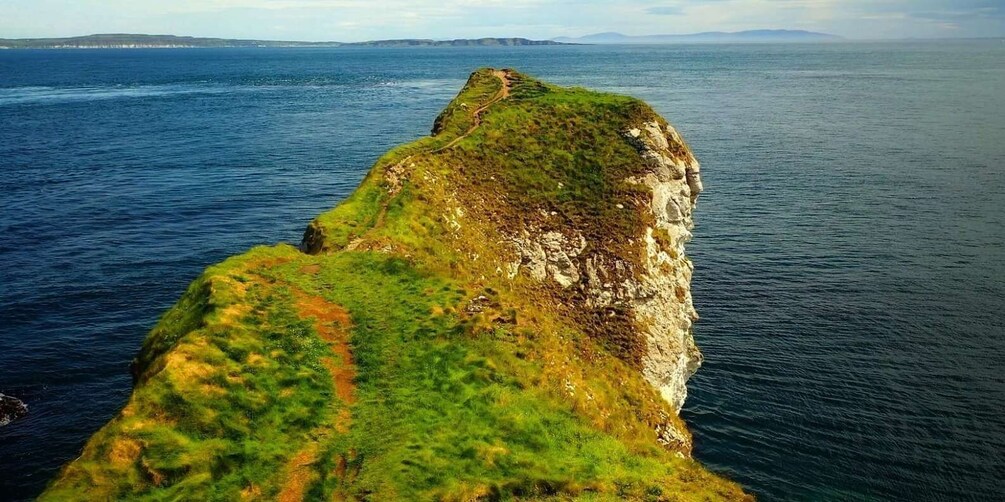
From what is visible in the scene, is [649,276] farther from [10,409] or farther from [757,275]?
[10,409]

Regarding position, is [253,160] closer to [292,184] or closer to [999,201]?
[292,184]

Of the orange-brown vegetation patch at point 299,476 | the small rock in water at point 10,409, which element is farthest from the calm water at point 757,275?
the orange-brown vegetation patch at point 299,476

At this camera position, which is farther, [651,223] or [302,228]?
[302,228]

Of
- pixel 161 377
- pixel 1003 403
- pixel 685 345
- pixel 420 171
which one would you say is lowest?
pixel 1003 403

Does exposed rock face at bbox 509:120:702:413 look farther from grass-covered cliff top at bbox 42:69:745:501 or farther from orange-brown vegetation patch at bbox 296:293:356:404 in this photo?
orange-brown vegetation patch at bbox 296:293:356:404

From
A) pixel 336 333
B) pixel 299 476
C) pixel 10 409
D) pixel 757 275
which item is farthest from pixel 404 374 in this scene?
pixel 757 275

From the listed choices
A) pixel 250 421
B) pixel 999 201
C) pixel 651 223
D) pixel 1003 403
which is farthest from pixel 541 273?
pixel 999 201
